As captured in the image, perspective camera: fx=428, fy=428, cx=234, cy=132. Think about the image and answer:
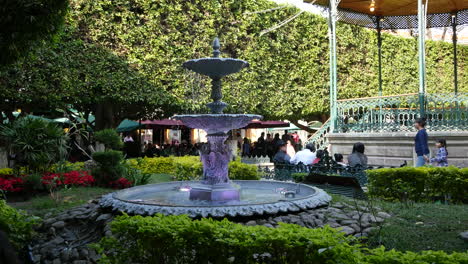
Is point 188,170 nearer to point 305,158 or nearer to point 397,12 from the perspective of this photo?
point 305,158

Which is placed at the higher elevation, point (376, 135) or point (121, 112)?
point (121, 112)

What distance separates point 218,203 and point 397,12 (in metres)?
14.8

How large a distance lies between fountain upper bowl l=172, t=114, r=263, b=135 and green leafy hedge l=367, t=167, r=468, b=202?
2.88m

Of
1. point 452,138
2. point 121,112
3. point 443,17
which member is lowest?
point 452,138

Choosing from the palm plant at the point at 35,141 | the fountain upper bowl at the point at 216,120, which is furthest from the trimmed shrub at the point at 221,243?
the palm plant at the point at 35,141

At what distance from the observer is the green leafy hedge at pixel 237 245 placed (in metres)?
2.89

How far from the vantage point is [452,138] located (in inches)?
459

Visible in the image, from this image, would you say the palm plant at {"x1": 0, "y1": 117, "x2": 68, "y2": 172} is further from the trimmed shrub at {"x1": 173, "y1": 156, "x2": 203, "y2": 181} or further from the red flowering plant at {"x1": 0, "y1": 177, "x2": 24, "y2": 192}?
the trimmed shrub at {"x1": 173, "y1": 156, "x2": 203, "y2": 181}

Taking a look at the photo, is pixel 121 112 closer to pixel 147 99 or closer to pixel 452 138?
pixel 147 99

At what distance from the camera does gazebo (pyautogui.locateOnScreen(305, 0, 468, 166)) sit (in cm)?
1197

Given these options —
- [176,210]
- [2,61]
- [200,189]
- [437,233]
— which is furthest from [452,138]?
[2,61]

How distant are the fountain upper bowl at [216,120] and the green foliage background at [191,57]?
6326 mm

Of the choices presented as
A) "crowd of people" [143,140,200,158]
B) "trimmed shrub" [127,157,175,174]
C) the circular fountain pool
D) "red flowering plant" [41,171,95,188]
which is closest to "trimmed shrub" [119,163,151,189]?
"red flowering plant" [41,171,95,188]

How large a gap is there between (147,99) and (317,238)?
12.2m
